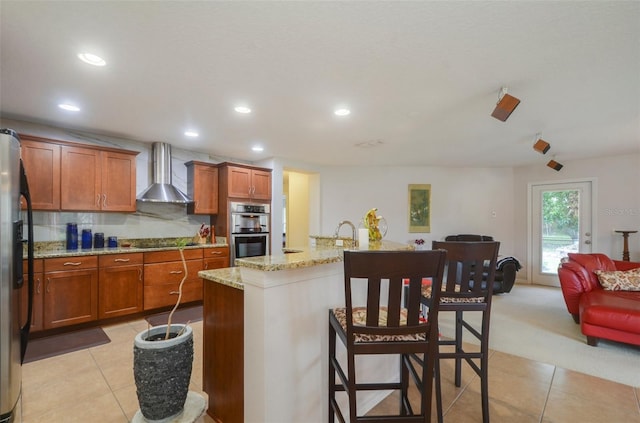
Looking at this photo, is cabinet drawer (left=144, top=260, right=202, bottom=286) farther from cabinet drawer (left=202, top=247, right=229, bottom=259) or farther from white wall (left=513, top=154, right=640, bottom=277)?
white wall (left=513, top=154, right=640, bottom=277)

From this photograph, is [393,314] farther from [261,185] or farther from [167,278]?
[261,185]

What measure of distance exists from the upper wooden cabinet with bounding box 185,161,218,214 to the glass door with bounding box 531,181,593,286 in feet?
20.9

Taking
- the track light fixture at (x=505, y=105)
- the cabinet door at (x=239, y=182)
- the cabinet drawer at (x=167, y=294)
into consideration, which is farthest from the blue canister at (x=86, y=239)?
the track light fixture at (x=505, y=105)

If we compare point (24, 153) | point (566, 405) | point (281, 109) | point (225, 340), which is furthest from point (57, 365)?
point (566, 405)

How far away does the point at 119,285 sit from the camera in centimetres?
349

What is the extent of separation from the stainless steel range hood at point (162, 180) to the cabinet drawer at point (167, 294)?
1.20 m

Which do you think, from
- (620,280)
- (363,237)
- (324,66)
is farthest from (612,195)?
(324,66)

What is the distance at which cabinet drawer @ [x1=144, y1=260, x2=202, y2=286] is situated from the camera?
371cm

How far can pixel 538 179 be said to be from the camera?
5949 mm

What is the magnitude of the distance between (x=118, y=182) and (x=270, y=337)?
11.5 feet

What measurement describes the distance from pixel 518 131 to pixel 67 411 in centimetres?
520

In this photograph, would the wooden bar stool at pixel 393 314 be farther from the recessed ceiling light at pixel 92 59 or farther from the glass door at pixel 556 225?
the glass door at pixel 556 225

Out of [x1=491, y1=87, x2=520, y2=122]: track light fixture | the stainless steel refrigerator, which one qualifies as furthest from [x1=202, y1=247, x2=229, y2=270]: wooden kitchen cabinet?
[x1=491, y1=87, x2=520, y2=122]: track light fixture

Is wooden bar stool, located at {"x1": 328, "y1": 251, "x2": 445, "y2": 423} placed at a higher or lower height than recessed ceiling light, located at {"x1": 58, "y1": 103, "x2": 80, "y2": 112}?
lower
